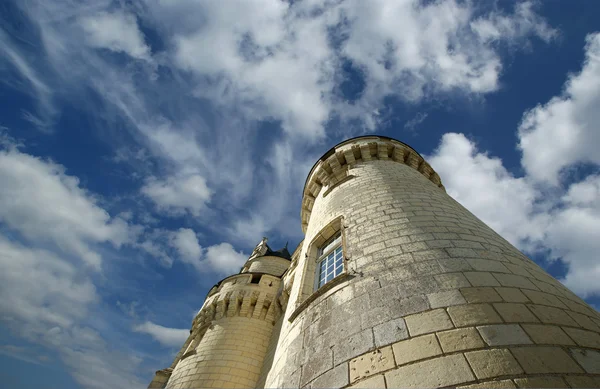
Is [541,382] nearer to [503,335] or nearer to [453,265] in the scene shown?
[503,335]

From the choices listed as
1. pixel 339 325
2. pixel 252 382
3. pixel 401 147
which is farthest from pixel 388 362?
pixel 252 382

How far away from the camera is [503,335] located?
2336mm

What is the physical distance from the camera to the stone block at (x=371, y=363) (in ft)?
7.68

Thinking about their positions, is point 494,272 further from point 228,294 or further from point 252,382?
point 228,294

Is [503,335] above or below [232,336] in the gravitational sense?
below

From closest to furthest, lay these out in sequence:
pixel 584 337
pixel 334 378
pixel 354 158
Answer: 1. pixel 584 337
2. pixel 334 378
3. pixel 354 158

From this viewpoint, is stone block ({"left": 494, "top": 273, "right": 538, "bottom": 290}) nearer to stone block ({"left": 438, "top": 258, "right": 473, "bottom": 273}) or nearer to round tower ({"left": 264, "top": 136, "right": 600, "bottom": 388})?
round tower ({"left": 264, "top": 136, "right": 600, "bottom": 388})

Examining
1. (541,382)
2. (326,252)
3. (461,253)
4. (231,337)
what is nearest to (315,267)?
(326,252)

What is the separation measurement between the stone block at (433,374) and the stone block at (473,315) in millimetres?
384

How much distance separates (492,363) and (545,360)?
0.38 m

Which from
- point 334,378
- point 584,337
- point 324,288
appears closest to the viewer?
point 584,337

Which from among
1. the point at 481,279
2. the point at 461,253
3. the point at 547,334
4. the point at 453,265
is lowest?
the point at 547,334

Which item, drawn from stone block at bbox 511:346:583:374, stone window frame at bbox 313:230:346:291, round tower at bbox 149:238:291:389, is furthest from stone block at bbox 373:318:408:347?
round tower at bbox 149:238:291:389

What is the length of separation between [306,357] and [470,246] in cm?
244
